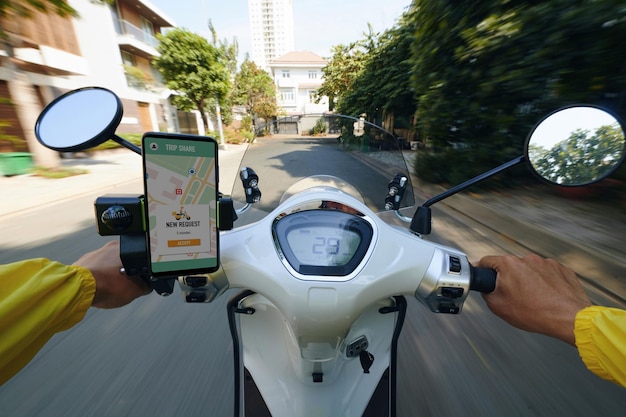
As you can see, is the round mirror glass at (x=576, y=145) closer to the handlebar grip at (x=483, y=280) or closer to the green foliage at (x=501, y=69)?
the handlebar grip at (x=483, y=280)

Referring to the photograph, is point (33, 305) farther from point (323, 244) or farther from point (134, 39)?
point (134, 39)

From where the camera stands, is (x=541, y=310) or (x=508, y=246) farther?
(x=508, y=246)

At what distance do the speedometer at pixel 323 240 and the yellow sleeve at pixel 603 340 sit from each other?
589 mm

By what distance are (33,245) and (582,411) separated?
19.8 ft

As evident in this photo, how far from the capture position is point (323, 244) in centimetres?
86

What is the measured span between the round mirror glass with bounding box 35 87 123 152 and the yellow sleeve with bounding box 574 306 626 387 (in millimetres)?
1462

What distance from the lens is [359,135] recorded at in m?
1.76

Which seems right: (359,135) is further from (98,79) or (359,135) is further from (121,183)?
(98,79)

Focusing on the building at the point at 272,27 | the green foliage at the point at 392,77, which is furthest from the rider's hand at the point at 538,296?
the building at the point at 272,27

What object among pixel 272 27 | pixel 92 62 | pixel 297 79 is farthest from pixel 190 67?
pixel 272 27

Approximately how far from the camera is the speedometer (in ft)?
2.67

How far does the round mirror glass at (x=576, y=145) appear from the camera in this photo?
1068mm

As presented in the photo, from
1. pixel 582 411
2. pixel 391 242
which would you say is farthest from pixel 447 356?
pixel 391 242

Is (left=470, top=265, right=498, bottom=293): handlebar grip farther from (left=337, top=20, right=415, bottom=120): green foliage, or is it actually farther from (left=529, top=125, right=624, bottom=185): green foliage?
(left=337, top=20, right=415, bottom=120): green foliage
